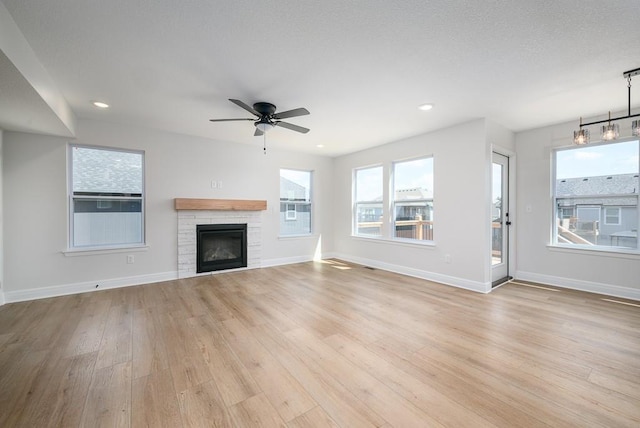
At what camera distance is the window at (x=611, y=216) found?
3670mm

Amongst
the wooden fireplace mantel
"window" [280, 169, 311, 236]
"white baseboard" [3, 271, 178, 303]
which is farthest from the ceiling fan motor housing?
"white baseboard" [3, 271, 178, 303]

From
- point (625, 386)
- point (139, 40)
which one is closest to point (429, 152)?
point (625, 386)

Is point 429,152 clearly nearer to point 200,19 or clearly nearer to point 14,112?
point 200,19

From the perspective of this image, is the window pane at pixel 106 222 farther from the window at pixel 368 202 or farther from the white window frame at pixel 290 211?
the window at pixel 368 202

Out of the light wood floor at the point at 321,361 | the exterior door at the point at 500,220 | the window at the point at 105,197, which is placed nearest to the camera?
the light wood floor at the point at 321,361

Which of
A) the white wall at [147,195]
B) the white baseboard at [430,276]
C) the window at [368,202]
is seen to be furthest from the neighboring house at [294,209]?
the white baseboard at [430,276]

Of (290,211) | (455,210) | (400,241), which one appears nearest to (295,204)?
(290,211)

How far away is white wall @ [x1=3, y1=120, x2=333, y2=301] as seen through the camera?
140 inches

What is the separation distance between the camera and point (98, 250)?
3998mm

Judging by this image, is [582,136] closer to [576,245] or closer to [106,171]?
[576,245]

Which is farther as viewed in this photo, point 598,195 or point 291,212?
point 291,212

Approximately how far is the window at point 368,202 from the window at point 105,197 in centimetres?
424

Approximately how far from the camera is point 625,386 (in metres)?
1.79

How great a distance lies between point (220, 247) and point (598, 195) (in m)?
6.18
